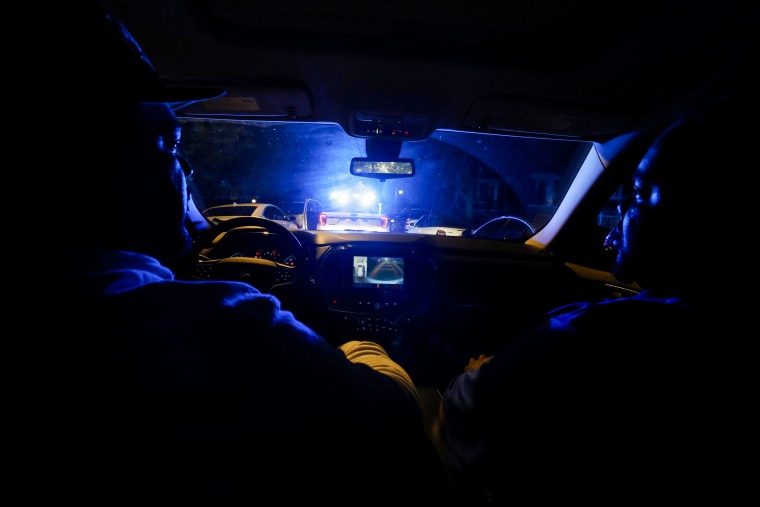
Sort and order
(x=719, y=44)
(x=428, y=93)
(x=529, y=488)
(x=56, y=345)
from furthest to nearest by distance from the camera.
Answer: (x=428, y=93)
(x=719, y=44)
(x=529, y=488)
(x=56, y=345)

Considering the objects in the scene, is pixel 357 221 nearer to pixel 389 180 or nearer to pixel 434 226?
pixel 434 226

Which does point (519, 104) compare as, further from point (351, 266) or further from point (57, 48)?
point (57, 48)

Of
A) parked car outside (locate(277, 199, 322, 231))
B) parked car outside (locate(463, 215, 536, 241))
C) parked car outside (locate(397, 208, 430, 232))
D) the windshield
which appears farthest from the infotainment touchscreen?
parked car outside (locate(277, 199, 322, 231))

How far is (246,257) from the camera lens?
10.3ft

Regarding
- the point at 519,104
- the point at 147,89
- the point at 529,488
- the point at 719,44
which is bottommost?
the point at 529,488

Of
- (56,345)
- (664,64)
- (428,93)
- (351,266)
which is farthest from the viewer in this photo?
(351,266)

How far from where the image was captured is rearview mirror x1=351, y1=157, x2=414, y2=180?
11.0 ft

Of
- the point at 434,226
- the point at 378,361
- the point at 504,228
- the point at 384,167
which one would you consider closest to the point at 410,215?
the point at 434,226

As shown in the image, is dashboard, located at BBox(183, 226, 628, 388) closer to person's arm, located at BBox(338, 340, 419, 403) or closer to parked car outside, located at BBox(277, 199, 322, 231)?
person's arm, located at BBox(338, 340, 419, 403)

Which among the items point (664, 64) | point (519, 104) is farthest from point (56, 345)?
point (664, 64)

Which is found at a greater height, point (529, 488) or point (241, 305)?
point (241, 305)

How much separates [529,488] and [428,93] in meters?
2.37

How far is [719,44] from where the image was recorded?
85.7 inches

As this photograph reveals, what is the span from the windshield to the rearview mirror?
0.14 meters
